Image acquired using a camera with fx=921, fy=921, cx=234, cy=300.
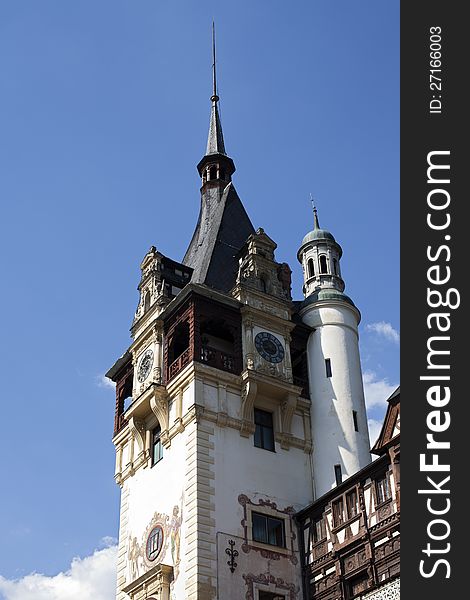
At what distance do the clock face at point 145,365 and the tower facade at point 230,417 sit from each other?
5cm

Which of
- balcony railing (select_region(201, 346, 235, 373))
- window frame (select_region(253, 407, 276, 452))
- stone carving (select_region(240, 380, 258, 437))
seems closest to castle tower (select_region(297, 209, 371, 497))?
window frame (select_region(253, 407, 276, 452))

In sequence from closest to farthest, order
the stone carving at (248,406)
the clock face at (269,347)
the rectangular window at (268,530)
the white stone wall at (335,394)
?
the rectangular window at (268,530) → the stone carving at (248,406) → the white stone wall at (335,394) → the clock face at (269,347)

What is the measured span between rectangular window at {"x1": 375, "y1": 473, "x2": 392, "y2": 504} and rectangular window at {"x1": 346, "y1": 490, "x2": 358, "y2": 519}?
149cm

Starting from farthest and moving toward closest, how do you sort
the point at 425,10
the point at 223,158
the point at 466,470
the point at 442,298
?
the point at 223,158, the point at 425,10, the point at 442,298, the point at 466,470

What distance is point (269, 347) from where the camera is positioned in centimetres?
4191

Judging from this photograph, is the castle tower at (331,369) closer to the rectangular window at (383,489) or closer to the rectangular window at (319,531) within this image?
the rectangular window at (319,531)

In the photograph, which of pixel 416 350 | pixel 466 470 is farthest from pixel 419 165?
pixel 466 470

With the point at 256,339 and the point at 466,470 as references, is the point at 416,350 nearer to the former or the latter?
the point at 466,470

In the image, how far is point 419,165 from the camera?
19.1m

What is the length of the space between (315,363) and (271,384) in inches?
158

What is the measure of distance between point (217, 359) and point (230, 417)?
2.71 meters

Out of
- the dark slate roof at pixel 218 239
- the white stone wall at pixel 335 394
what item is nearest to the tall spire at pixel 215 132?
the dark slate roof at pixel 218 239

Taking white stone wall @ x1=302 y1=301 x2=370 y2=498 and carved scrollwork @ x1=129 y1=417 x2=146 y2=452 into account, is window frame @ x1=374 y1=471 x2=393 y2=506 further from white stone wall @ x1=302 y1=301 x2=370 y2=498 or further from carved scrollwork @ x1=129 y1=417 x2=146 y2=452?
carved scrollwork @ x1=129 y1=417 x2=146 y2=452

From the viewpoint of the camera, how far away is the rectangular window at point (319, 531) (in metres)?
36.3
